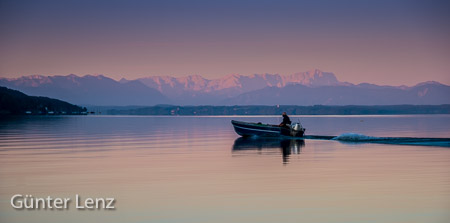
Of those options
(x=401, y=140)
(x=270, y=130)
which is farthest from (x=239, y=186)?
(x=270, y=130)

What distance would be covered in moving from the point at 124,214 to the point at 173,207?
78.5 inches

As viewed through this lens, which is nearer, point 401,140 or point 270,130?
point 401,140

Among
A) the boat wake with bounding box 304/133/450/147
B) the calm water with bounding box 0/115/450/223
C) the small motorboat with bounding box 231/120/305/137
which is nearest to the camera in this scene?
the calm water with bounding box 0/115/450/223

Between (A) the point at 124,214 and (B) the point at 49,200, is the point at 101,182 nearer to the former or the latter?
(B) the point at 49,200

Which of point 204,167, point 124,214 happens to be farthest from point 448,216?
point 204,167

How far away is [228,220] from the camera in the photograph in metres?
18.2

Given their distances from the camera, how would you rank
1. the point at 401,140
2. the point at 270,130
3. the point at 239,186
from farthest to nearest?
the point at 270,130, the point at 401,140, the point at 239,186

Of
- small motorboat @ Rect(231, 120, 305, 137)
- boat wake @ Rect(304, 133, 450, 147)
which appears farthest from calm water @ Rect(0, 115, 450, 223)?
small motorboat @ Rect(231, 120, 305, 137)

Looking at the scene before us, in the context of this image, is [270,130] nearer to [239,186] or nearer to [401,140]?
[401,140]

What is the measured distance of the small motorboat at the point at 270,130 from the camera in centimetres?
6462

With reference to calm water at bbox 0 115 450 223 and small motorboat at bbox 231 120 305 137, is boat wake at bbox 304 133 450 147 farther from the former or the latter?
calm water at bbox 0 115 450 223

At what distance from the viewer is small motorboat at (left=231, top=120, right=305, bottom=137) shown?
64.6m

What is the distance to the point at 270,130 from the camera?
66062mm

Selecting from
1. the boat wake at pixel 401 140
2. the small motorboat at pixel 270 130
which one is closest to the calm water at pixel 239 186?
the boat wake at pixel 401 140
